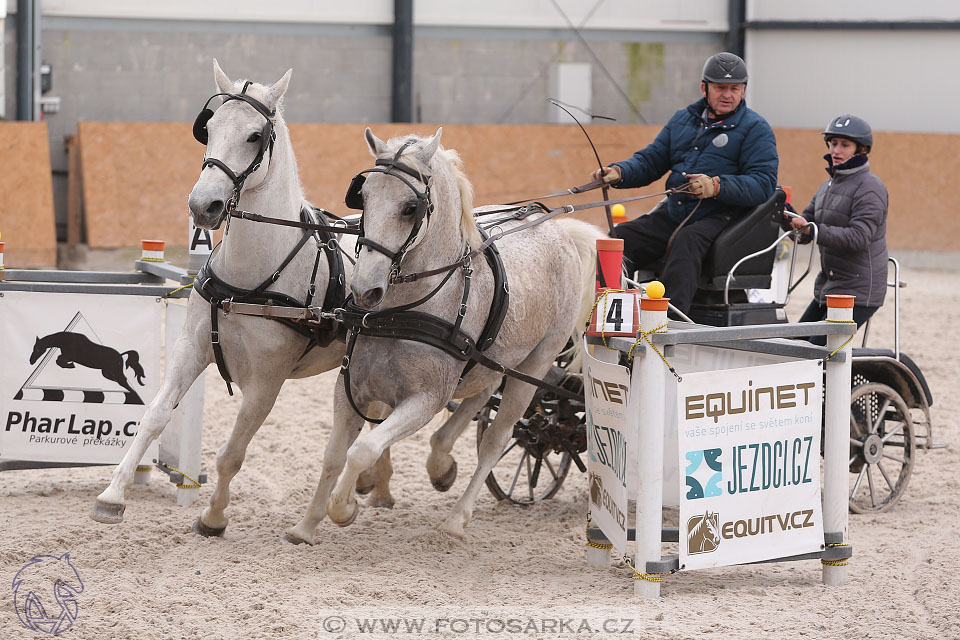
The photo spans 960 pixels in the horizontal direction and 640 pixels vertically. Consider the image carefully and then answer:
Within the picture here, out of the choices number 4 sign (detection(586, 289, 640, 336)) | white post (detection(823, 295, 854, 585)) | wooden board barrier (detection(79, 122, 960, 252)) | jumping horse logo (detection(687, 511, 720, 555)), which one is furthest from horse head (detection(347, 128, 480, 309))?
wooden board barrier (detection(79, 122, 960, 252))

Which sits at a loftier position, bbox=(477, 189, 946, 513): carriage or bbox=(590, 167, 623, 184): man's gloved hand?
bbox=(590, 167, 623, 184): man's gloved hand

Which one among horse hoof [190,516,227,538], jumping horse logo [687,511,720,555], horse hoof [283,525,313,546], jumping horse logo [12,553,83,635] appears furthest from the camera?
horse hoof [190,516,227,538]

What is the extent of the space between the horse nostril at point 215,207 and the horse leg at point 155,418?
636 millimetres

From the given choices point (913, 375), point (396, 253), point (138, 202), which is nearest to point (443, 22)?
point (138, 202)

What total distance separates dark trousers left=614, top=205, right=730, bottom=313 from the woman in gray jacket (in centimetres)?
53

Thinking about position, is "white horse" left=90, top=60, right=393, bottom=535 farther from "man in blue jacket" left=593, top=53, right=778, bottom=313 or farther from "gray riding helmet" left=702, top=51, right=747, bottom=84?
"gray riding helmet" left=702, top=51, right=747, bottom=84

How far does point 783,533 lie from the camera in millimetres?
4066

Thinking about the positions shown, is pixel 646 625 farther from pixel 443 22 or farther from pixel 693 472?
pixel 443 22

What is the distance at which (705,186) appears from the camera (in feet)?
15.8

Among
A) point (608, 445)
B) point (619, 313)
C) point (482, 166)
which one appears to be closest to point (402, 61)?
point (482, 166)

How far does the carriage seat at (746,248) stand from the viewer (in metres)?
4.98

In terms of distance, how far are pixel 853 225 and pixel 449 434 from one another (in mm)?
2266

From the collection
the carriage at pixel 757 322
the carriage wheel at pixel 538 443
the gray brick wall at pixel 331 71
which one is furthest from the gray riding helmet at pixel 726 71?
the gray brick wall at pixel 331 71

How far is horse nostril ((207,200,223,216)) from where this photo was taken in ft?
12.0
